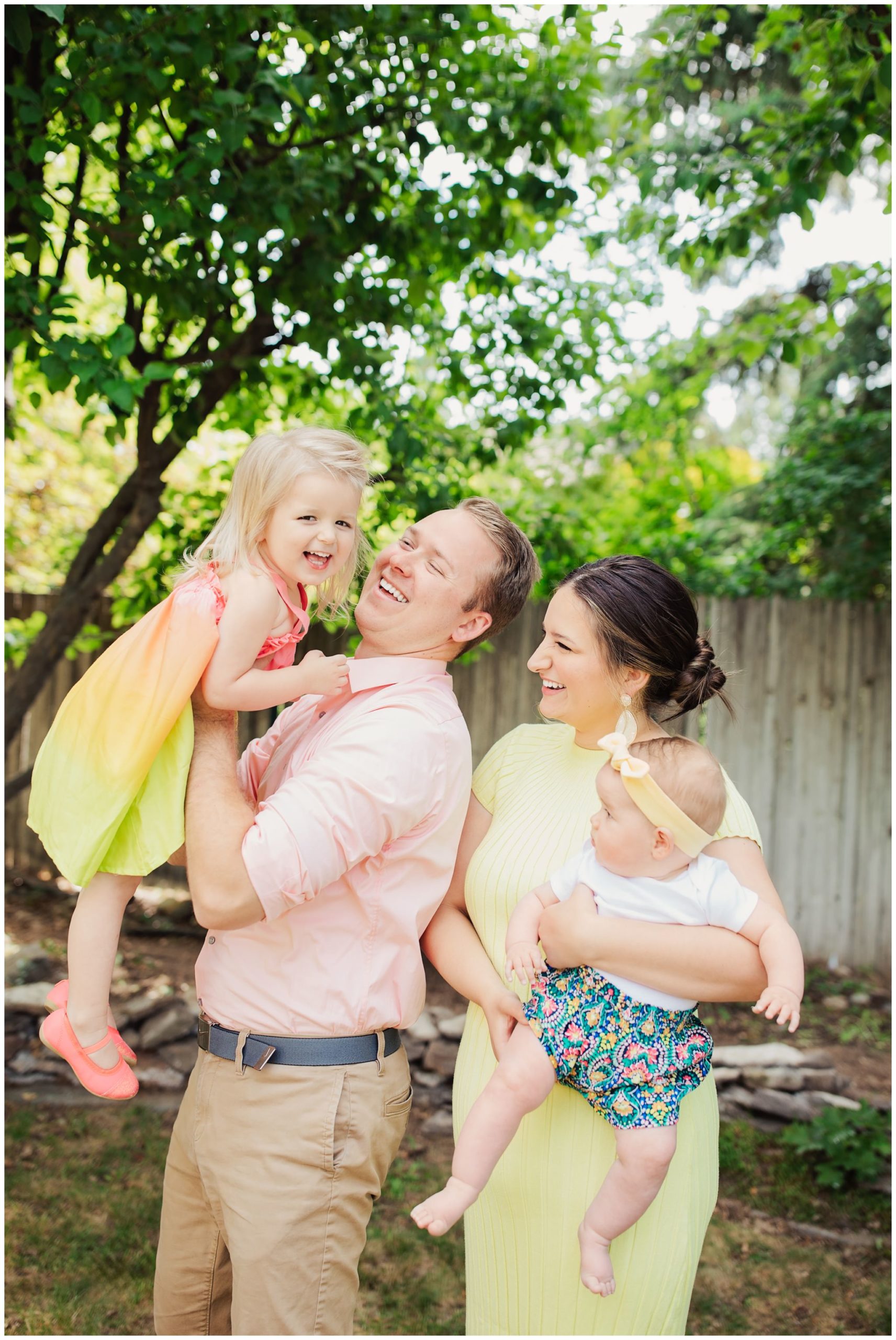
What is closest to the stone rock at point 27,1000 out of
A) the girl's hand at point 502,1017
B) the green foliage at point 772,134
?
the girl's hand at point 502,1017

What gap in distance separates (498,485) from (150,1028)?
4.34 meters

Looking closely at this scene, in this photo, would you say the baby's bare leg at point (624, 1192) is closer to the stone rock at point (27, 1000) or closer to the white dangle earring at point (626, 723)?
the white dangle earring at point (626, 723)

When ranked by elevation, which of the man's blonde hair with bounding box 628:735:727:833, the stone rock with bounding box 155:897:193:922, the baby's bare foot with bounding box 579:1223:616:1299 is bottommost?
the stone rock with bounding box 155:897:193:922

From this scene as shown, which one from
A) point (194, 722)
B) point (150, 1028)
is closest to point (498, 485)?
point (150, 1028)

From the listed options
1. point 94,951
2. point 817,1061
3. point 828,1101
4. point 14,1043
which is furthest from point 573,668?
point 14,1043

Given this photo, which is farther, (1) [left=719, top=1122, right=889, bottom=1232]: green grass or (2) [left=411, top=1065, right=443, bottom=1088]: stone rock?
(2) [left=411, top=1065, right=443, bottom=1088]: stone rock

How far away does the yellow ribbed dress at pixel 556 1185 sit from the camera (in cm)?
176

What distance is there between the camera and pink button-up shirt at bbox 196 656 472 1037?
1.60 m

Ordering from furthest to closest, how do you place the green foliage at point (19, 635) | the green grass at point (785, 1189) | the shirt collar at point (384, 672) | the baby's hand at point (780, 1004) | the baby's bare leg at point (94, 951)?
the green foliage at point (19, 635), the green grass at point (785, 1189), the shirt collar at point (384, 672), the baby's bare leg at point (94, 951), the baby's hand at point (780, 1004)

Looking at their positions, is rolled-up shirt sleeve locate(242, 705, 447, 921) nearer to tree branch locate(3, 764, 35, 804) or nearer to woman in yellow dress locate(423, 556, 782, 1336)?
woman in yellow dress locate(423, 556, 782, 1336)

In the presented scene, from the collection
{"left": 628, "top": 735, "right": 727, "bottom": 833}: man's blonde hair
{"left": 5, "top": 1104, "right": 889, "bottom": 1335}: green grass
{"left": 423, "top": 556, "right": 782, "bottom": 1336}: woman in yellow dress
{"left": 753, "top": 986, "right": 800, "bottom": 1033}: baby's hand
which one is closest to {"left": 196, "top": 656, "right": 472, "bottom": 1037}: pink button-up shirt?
{"left": 423, "top": 556, "right": 782, "bottom": 1336}: woman in yellow dress

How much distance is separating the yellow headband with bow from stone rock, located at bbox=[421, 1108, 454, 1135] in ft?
9.55

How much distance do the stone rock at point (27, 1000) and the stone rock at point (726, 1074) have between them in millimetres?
2969

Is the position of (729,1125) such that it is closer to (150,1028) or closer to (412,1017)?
(150,1028)
